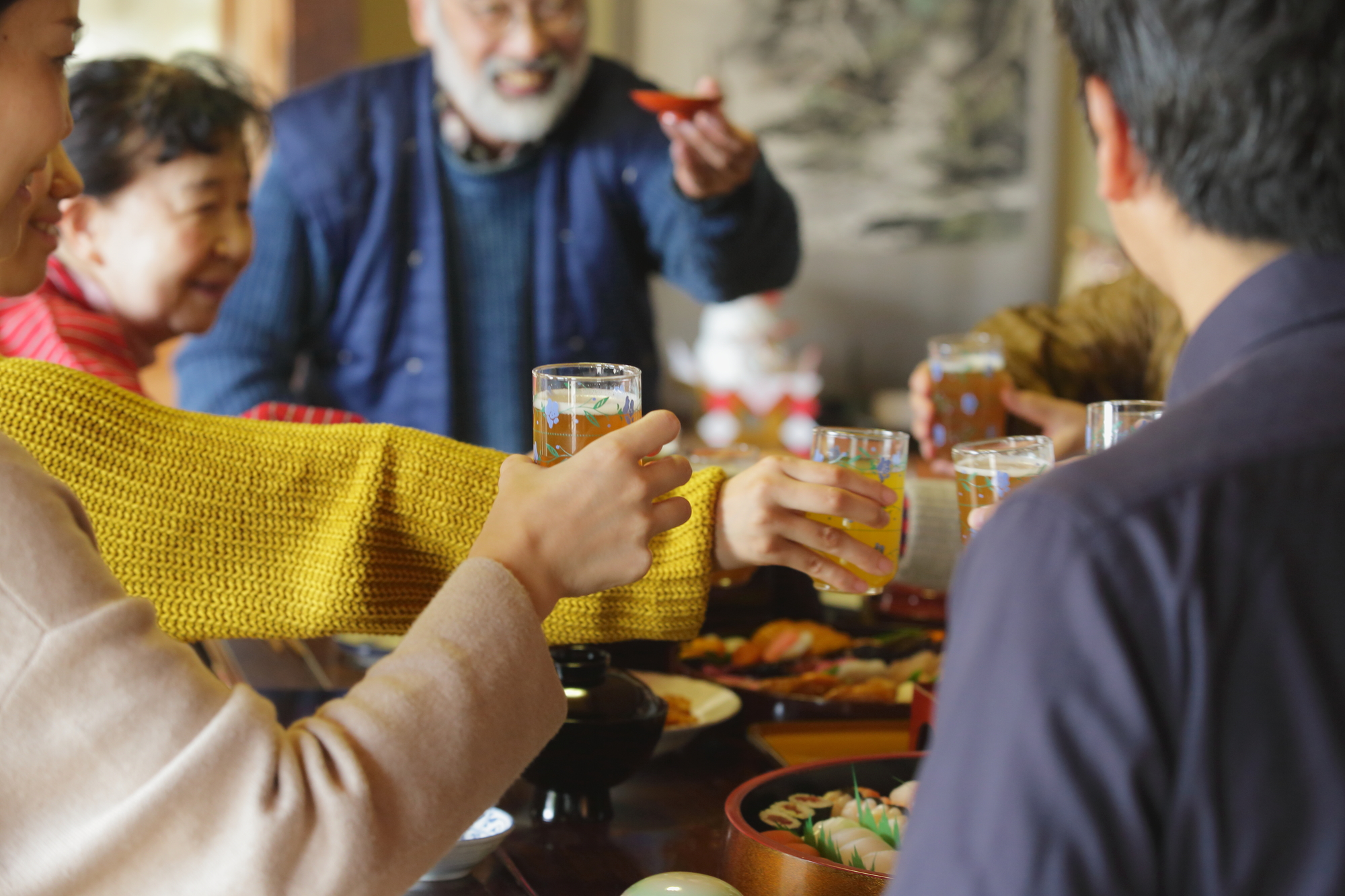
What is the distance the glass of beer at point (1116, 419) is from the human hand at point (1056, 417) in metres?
0.79

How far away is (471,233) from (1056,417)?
4.48 feet

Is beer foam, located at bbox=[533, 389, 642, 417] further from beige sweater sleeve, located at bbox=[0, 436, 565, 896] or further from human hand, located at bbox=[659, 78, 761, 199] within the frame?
human hand, located at bbox=[659, 78, 761, 199]

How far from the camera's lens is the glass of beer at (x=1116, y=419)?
4.13ft

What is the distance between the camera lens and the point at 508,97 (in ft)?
8.87

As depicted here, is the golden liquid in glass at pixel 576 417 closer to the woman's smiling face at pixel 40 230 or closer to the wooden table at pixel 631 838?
the wooden table at pixel 631 838

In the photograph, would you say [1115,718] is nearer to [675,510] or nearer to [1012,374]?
[675,510]

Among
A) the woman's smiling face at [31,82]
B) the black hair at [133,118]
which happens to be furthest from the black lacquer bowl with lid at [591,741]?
the black hair at [133,118]

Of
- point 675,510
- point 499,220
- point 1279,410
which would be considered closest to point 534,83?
point 499,220

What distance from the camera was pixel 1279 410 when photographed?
0.64 meters

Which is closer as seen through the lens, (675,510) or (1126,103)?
(1126,103)

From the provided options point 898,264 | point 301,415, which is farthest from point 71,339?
point 898,264

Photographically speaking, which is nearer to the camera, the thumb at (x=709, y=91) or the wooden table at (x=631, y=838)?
the wooden table at (x=631, y=838)

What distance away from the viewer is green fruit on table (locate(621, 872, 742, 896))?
3.10 feet

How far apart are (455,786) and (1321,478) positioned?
55 centimetres
